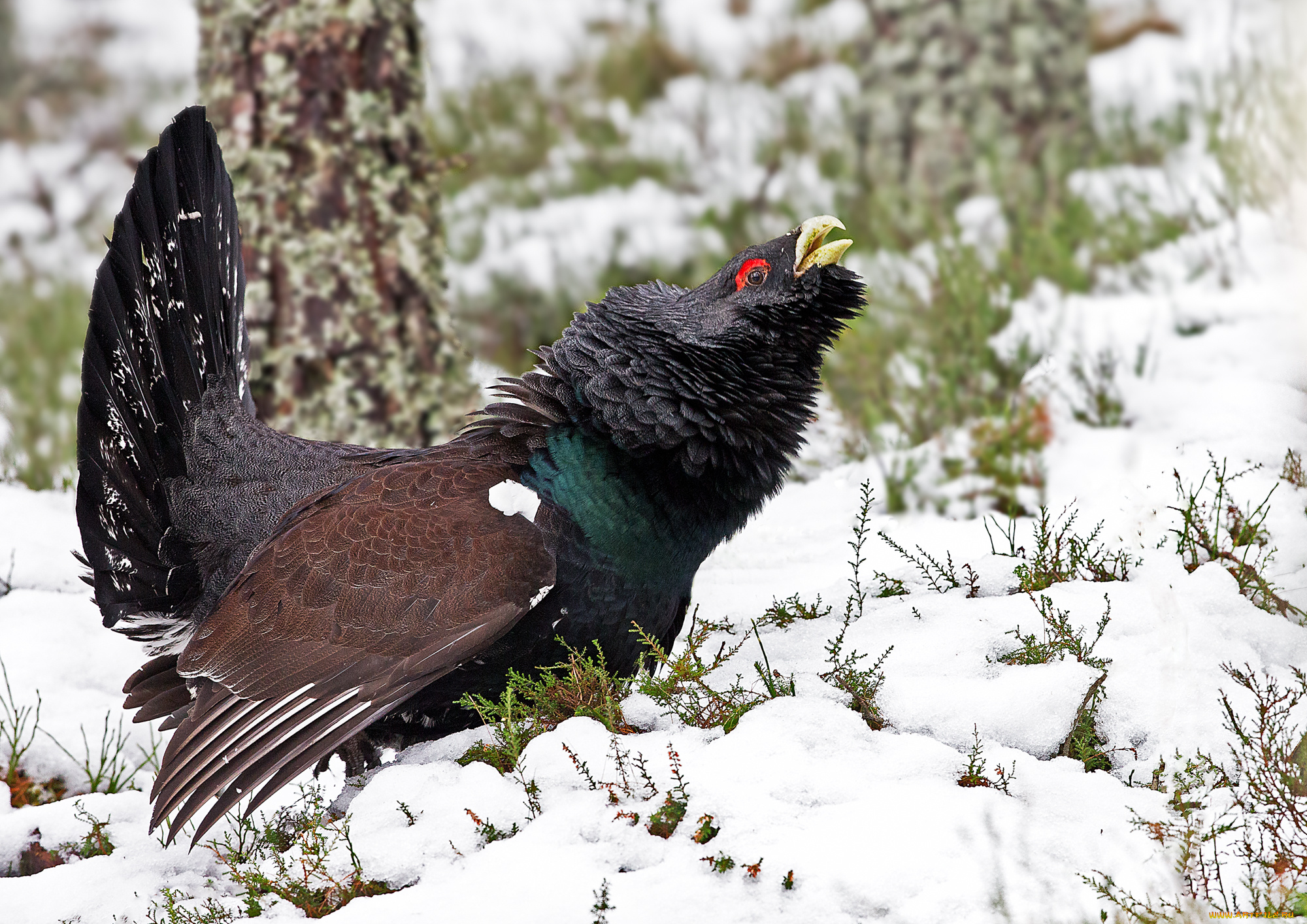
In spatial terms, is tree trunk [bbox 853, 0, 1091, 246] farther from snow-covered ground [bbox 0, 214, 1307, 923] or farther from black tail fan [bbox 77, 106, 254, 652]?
black tail fan [bbox 77, 106, 254, 652]

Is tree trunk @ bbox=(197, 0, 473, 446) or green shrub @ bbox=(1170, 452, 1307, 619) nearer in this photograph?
green shrub @ bbox=(1170, 452, 1307, 619)

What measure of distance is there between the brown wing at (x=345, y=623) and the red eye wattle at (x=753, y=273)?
92 cm

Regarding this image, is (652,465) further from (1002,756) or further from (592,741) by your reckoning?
(1002,756)

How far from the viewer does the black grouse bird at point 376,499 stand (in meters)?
2.81

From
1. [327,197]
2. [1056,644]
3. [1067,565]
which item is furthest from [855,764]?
[327,197]

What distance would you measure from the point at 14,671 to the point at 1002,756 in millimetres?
3288

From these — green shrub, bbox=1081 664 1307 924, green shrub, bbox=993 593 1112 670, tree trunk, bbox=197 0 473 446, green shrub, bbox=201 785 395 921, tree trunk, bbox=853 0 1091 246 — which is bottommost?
green shrub, bbox=1081 664 1307 924

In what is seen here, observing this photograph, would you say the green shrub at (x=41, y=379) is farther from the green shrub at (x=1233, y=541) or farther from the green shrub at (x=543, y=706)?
the green shrub at (x=1233, y=541)

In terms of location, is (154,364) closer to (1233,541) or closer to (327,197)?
(327,197)

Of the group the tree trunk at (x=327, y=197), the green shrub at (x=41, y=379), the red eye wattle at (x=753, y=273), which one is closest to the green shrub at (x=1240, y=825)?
the red eye wattle at (x=753, y=273)

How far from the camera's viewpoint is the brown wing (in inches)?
106

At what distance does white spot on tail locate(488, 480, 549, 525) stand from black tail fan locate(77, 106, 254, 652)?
3.75ft

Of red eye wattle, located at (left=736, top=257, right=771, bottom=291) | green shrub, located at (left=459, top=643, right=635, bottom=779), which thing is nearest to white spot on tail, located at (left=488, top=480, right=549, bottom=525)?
green shrub, located at (left=459, top=643, right=635, bottom=779)

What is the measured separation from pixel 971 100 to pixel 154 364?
224 inches
